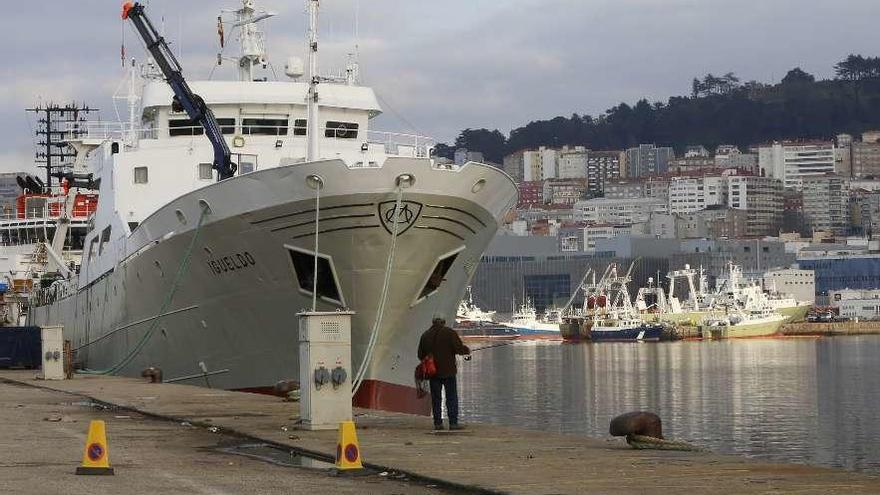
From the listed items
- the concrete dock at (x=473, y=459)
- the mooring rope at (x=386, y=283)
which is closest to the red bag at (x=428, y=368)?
the concrete dock at (x=473, y=459)

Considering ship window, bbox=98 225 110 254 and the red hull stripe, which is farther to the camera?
ship window, bbox=98 225 110 254

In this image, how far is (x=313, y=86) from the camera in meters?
34.5

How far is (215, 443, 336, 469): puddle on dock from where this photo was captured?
18547 mm

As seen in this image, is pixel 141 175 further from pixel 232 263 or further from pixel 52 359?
pixel 232 263

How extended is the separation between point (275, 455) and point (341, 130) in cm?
2158

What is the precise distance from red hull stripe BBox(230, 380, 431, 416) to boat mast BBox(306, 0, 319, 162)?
17.4 feet

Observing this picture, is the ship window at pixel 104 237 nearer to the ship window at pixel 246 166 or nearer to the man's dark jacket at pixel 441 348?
the ship window at pixel 246 166

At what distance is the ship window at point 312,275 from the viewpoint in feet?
103

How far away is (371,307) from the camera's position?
31.5 m

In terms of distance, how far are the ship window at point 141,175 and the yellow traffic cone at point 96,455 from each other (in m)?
22.9

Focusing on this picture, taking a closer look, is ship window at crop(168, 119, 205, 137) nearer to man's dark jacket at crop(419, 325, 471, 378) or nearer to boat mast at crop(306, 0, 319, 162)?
boat mast at crop(306, 0, 319, 162)

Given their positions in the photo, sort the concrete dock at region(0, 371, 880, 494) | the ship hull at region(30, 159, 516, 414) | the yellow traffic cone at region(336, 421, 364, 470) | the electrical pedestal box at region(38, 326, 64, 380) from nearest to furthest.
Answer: the concrete dock at region(0, 371, 880, 494) → the yellow traffic cone at region(336, 421, 364, 470) → the ship hull at region(30, 159, 516, 414) → the electrical pedestal box at region(38, 326, 64, 380)

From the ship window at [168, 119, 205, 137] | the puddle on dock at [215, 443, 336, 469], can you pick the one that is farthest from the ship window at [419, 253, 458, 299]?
the puddle on dock at [215, 443, 336, 469]

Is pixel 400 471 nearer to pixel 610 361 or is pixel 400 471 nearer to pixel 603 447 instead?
pixel 603 447
